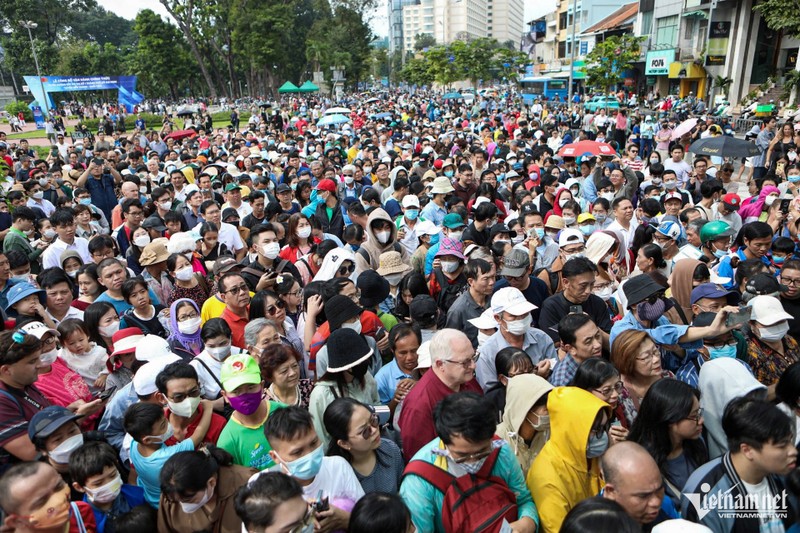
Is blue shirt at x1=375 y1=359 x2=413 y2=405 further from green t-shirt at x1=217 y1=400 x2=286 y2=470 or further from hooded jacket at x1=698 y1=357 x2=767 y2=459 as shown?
hooded jacket at x1=698 y1=357 x2=767 y2=459

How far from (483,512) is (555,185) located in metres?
6.78

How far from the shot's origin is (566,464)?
2.60 m

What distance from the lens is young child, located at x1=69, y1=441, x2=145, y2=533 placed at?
8.65 ft

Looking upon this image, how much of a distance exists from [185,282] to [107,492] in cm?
297

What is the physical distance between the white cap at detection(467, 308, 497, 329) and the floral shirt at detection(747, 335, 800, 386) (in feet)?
5.82

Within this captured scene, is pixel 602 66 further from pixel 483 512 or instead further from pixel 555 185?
pixel 483 512

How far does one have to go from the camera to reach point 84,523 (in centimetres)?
253

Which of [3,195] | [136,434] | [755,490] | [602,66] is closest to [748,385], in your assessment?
[755,490]

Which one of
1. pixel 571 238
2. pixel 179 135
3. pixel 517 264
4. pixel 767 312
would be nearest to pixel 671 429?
pixel 767 312

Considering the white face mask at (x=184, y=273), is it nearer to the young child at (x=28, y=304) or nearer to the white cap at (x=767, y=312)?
the young child at (x=28, y=304)

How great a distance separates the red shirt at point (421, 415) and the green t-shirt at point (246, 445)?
787 mm

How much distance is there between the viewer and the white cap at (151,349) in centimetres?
373

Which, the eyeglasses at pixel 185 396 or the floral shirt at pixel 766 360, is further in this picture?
the floral shirt at pixel 766 360

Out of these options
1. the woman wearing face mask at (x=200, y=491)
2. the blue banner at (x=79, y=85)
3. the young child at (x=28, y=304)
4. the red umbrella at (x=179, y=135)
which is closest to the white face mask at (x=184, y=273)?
the young child at (x=28, y=304)
